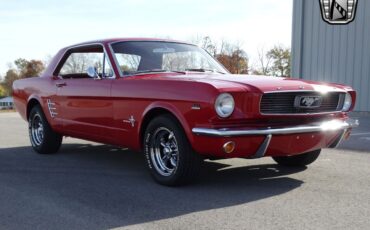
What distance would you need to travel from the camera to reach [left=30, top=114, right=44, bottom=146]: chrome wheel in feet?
23.6

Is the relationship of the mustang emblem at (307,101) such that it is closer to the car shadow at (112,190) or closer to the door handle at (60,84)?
the car shadow at (112,190)

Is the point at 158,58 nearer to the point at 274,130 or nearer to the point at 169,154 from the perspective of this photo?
the point at 169,154

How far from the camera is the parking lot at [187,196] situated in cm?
366

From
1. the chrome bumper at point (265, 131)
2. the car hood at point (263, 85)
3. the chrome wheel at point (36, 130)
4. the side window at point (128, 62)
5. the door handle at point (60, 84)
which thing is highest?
the side window at point (128, 62)

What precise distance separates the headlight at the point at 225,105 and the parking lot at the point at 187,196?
Result: 0.77m

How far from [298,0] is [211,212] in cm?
1533

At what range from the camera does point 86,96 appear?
19.3 feet

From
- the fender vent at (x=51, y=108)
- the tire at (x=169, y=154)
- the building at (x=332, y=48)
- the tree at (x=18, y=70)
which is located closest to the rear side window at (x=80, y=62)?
the fender vent at (x=51, y=108)

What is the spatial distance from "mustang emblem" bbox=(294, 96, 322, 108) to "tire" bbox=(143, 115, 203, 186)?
3.50 feet

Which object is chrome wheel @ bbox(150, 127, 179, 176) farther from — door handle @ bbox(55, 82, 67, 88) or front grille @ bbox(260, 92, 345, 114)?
door handle @ bbox(55, 82, 67, 88)

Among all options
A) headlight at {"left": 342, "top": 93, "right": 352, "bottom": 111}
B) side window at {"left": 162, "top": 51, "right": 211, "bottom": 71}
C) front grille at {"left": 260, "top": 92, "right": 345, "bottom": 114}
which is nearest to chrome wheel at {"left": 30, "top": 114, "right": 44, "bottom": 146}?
side window at {"left": 162, "top": 51, "right": 211, "bottom": 71}

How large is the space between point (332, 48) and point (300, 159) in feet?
41.0
